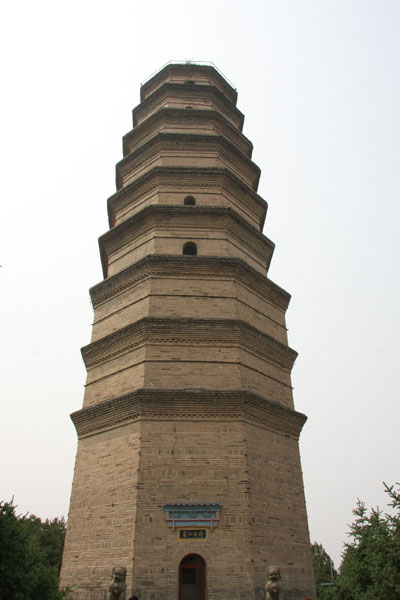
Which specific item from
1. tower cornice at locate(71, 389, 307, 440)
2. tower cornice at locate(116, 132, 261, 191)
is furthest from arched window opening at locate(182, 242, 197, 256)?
tower cornice at locate(71, 389, 307, 440)

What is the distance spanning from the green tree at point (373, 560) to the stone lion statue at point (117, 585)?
14.4 ft

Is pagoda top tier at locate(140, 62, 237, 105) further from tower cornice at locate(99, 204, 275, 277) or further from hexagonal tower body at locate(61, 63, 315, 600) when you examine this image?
tower cornice at locate(99, 204, 275, 277)

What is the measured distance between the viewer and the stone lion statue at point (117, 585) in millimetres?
6941

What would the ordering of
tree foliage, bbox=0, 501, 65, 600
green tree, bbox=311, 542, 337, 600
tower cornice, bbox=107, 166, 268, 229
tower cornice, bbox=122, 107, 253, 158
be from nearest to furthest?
1. tree foliage, bbox=0, 501, 65, 600
2. tower cornice, bbox=107, 166, 268, 229
3. tower cornice, bbox=122, 107, 253, 158
4. green tree, bbox=311, 542, 337, 600

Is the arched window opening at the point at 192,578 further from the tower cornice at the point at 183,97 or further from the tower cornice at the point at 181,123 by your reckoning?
the tower cornice at the point at 183,97

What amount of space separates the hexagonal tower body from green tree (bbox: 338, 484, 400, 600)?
889mm

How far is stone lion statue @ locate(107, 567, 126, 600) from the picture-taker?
6941mm

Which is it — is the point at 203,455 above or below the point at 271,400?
below

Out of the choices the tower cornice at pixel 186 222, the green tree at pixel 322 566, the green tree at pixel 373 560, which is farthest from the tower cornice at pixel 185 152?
the green tree at pixel 322 566

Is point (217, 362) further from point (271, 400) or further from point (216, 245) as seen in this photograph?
point (216, 245)

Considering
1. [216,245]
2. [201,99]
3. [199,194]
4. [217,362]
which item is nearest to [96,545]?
[217,362]

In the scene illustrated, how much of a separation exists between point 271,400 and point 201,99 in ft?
33.1

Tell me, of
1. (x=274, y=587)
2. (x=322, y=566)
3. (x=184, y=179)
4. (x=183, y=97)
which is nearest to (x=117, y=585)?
(x=274, y=587)

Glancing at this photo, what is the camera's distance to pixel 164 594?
8.00 meters
